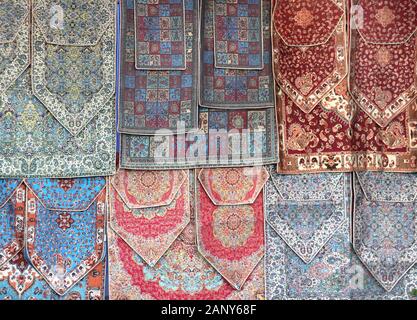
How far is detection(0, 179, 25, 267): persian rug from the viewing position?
3543 mm

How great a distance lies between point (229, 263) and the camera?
358 cm

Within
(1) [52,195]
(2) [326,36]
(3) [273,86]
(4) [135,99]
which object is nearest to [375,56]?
(2) [326,36]

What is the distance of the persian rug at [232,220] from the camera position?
11.7 ft

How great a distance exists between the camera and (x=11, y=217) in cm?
356

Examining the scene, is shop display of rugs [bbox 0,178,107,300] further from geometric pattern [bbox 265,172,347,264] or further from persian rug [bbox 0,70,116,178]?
geometric pattern [bbox 265,172,347,264]

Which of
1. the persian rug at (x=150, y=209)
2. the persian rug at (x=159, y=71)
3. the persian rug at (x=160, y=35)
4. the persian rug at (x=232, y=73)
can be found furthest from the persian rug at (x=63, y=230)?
the persian rug at (x=232, y=73)

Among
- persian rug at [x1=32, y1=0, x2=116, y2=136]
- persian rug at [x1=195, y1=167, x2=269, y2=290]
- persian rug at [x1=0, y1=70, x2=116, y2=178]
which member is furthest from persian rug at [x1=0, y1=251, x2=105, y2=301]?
persian rug at [x1=32, y1=0, x2=116, y2=136]

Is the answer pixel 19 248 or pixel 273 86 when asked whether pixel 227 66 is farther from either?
pixel 19 248

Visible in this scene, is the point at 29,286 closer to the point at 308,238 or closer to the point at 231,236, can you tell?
the point at 231,236

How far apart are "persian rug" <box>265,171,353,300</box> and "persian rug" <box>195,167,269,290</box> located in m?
0.08

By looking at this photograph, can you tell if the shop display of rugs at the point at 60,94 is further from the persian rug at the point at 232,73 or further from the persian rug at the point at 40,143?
the persian rug at the point at 232,73

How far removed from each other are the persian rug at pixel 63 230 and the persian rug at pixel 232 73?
35.3 inches

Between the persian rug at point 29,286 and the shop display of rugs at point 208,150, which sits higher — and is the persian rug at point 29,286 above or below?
below

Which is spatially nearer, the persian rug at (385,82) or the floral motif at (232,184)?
the persian rug at (385,82)
